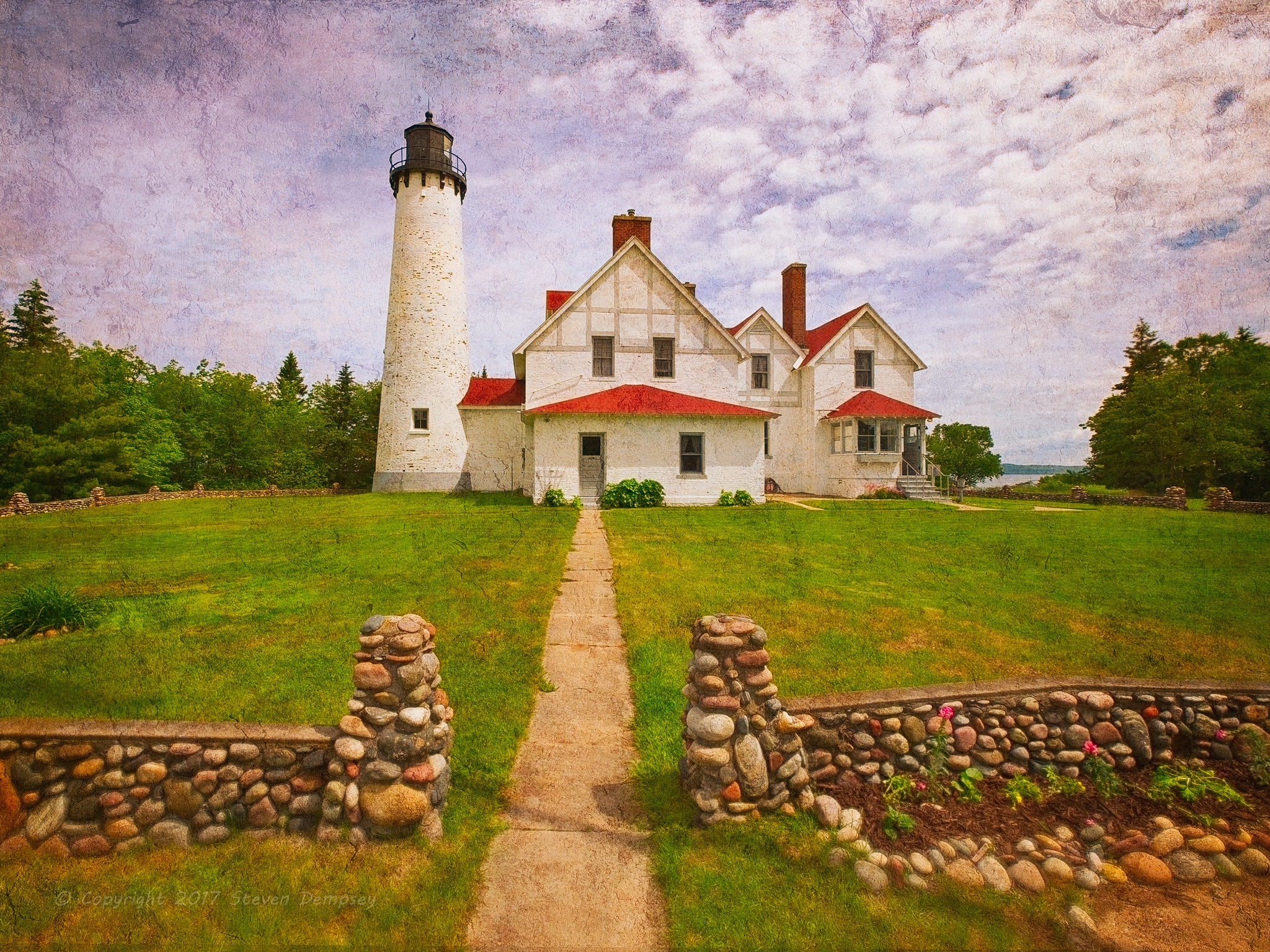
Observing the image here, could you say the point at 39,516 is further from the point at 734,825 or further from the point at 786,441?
the point at 786,441

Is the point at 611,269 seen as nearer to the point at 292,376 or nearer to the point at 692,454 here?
the point at 692,454

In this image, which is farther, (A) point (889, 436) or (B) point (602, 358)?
(A) point (889, 436)

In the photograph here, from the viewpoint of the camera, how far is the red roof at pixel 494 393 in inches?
1111

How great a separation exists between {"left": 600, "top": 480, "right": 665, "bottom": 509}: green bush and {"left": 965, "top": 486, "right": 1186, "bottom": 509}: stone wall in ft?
70.8

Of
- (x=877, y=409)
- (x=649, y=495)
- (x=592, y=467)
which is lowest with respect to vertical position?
(x=649, y=495)

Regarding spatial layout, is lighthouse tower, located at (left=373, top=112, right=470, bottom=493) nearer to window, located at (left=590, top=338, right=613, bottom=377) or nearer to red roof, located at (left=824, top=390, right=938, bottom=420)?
window, located at (left=590, top=338, right=613, bottom=377)

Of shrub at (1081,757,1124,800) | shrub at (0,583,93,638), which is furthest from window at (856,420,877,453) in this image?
shrub at (0,583,93,638)

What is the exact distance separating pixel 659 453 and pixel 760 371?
10068 mm

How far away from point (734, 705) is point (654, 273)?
68.1ft

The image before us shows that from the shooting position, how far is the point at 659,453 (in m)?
21.2

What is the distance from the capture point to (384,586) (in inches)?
372

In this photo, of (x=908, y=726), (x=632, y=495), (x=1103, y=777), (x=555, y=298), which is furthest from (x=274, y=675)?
(x=555, y=298)

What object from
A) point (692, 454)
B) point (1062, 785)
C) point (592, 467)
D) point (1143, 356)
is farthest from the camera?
point (1143, 356)

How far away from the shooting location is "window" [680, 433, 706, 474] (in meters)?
21.5
